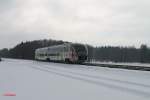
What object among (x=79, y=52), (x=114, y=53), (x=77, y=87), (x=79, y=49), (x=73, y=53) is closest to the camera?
(x=77, y=87)

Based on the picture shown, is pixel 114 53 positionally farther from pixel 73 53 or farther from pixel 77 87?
pixel 77 87

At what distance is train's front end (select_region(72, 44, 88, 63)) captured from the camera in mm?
38281

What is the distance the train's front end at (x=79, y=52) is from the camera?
38.3m

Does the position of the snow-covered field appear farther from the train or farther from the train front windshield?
the train front windshield

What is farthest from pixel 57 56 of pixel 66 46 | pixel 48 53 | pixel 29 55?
pixel 29 55

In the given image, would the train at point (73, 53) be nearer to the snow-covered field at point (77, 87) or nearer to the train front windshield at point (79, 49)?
the train front windshield at point (79, 49)

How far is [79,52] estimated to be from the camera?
127 feet

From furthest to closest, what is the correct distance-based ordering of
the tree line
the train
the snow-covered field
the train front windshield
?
the tree line
the train front windshield
the train
the snow-covered field

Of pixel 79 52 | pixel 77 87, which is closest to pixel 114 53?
pixel 79 52

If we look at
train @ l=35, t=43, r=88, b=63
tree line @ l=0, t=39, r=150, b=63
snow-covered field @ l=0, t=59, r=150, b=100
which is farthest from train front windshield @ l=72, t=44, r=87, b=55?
snow-covered field @ l=0, t=59, r=150, b=100

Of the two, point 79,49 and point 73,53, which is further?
point 79,49

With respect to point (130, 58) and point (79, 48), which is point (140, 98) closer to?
point (79, 48)

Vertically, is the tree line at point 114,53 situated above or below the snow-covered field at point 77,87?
above

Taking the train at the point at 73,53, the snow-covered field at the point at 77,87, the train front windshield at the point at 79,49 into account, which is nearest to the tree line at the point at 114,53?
the train at the point at 73,53
